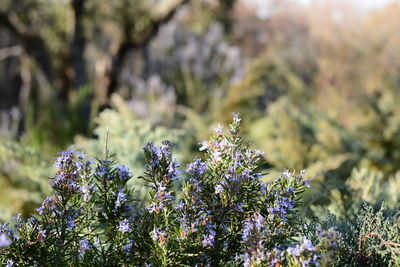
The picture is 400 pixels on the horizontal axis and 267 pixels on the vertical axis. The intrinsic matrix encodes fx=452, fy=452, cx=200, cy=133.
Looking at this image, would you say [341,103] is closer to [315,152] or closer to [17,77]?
[315,152]

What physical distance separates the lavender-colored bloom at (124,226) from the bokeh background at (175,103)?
0.24 m

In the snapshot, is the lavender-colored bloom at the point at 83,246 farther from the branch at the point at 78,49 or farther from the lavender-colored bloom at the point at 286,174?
the branch at the point at 78,49

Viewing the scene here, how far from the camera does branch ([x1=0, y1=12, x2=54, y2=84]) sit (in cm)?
668

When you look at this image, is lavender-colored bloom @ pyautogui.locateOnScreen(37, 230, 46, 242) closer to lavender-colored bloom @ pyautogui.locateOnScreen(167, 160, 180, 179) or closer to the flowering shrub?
the flowering shrub

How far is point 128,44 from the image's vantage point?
7.16 meters

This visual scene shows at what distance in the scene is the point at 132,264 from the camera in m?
1.17

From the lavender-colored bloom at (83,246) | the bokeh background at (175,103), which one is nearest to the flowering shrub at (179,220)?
the lavender-colored bloom at (83,246)

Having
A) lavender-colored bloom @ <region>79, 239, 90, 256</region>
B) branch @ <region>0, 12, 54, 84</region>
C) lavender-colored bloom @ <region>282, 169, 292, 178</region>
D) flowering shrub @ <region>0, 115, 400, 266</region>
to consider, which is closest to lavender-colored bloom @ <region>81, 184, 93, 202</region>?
flowering shrub @ <region>0, 115, 400, 266</region>

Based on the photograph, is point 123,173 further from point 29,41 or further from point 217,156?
point 29,41

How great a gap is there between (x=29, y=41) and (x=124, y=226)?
246 inches

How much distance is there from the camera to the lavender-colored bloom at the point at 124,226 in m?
1.14

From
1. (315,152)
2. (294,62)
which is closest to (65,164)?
(315,152)

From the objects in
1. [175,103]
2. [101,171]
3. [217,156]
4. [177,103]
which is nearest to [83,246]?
A: [101,171]

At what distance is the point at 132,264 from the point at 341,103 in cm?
813
